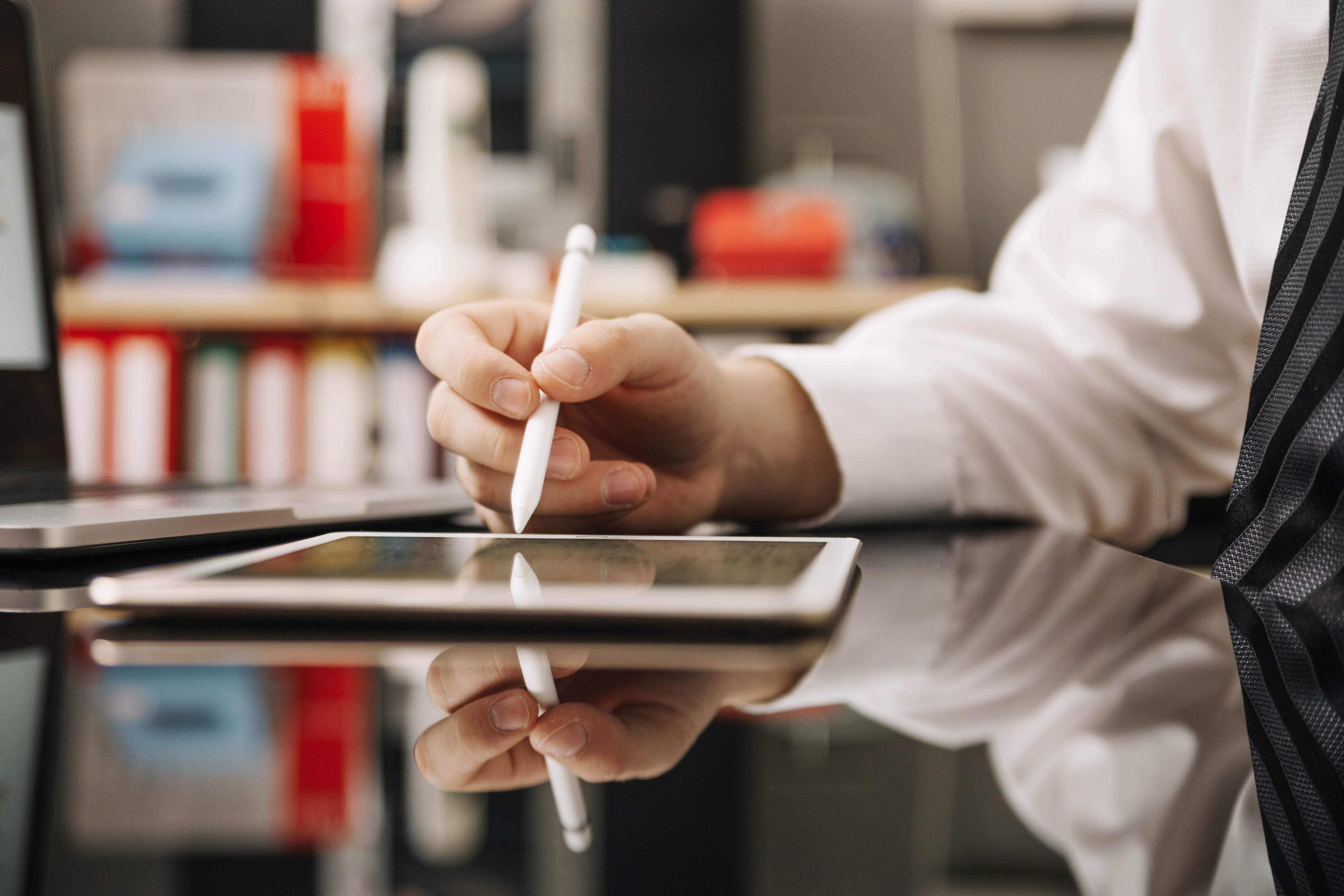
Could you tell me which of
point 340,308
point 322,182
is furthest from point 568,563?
point 322,182

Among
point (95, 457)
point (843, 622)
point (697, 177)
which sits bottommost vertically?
point (95, 457)

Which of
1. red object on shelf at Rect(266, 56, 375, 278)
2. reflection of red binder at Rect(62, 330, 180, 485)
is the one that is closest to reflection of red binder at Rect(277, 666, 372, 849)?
reflection of red binder at Rect(62, 330, 180, 485)

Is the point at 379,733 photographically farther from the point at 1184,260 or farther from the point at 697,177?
the point at 697,177

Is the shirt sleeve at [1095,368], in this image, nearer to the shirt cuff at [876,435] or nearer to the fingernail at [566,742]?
the shirt cuff at [876,435]

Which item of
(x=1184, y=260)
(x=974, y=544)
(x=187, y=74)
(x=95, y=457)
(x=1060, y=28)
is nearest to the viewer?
(x=974, y=544)

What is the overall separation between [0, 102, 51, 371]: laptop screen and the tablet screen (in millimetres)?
394

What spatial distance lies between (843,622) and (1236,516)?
152 millimetres

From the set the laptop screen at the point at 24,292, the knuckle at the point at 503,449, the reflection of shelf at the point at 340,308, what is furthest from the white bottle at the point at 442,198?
the knuckle at the point at 503,449

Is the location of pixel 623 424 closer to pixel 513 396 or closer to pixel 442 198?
pixel 513 396

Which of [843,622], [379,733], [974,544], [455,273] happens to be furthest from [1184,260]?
[455,273]

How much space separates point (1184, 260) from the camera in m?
0.56

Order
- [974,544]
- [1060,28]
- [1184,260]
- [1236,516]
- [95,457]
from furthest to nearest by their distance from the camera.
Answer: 1. [1060,28]
2. [95,457]
3. [1184,260]
4. [974,544]
5. [1236,516]

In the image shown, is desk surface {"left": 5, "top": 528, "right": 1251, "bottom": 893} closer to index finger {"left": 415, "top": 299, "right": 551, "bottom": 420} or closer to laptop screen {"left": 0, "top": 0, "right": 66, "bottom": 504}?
index finger {"left": 415, "top": 299, "right": 551, "bottom": 420}

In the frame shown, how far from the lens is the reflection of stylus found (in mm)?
130
